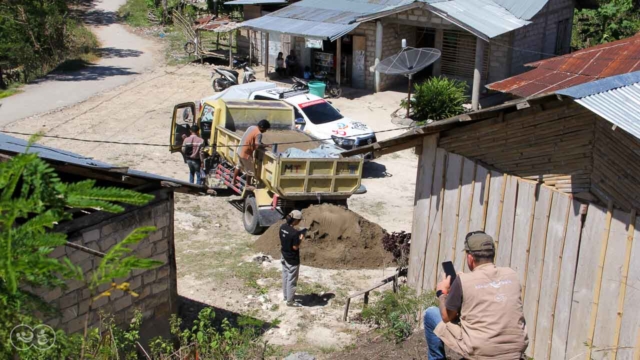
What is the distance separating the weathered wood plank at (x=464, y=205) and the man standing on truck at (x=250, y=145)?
5594 mm

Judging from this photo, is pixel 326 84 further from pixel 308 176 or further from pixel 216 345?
pixel 216 345

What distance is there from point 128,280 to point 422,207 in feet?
12.5

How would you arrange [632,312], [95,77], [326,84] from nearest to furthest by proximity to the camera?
[632,312], [326,84], [95,77]

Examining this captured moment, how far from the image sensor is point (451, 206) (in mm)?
9398

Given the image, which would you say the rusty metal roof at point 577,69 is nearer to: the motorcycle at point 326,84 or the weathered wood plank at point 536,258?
the weathered wood plank at point 536,258

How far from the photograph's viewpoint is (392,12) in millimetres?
23828

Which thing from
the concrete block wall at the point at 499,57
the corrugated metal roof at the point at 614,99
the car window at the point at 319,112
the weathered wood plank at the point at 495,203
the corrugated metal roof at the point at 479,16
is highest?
the corrugated metal roof at the point at 614,99

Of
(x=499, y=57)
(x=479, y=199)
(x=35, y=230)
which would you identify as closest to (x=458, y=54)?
(x=499, y=57)

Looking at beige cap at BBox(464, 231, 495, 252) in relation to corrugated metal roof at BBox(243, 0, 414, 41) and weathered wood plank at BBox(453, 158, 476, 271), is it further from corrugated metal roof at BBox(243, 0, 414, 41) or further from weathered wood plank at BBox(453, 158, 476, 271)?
corrugated metal roof at BBox(243, 0, 414, 41)

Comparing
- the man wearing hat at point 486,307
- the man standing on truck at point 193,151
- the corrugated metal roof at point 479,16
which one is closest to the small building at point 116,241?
the man wearing hat at point 486,307

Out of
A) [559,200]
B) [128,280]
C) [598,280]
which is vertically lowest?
[128,280]

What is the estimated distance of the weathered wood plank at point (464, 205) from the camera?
29.6 feet

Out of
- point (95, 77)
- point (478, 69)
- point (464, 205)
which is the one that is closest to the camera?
point (464, 205)

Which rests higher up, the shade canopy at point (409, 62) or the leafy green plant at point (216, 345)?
the shade canopy at point (409, 62)
